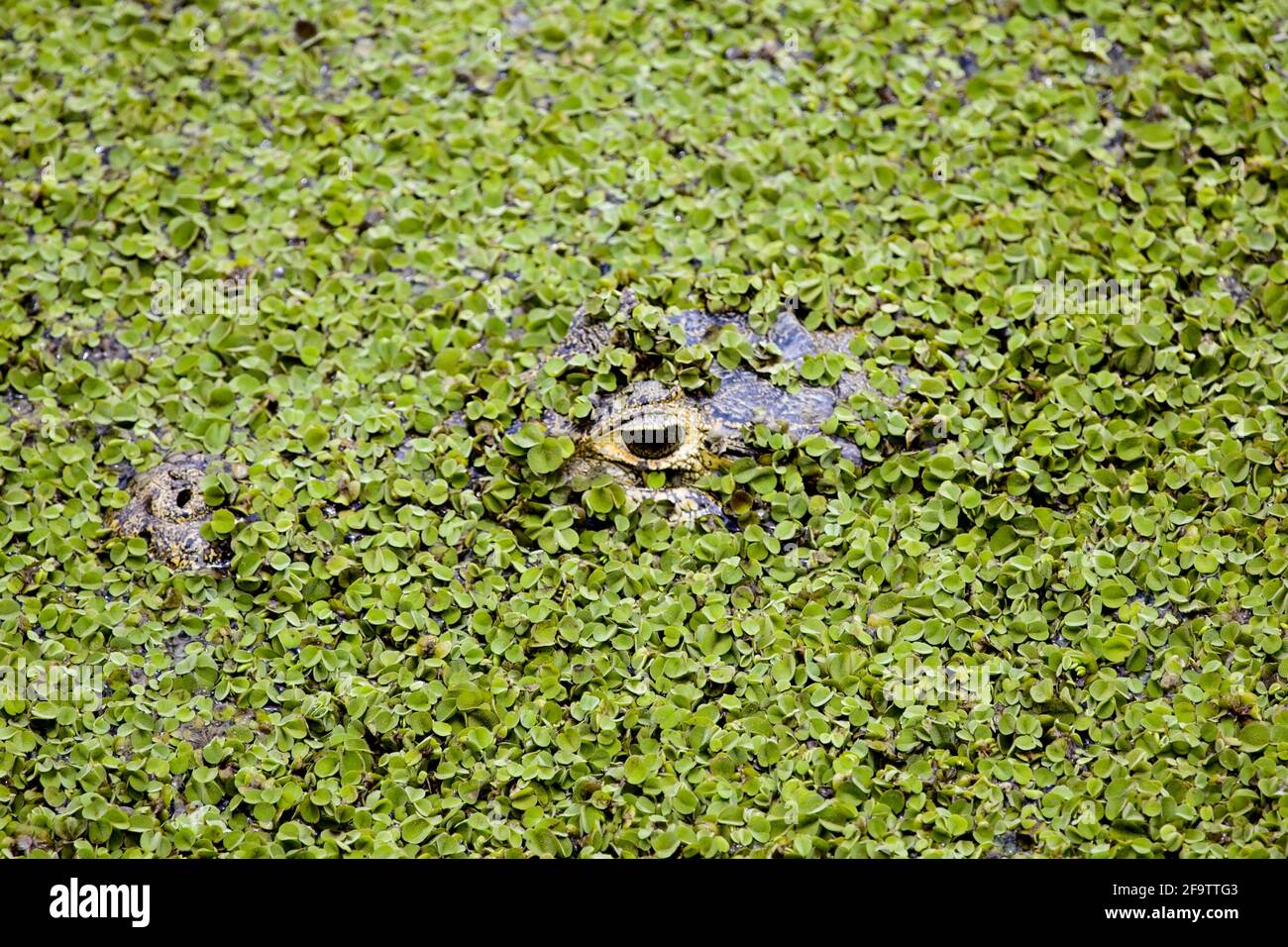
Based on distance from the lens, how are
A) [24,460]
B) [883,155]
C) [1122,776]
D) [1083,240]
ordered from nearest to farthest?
1. [1122,776]
2. [24,460]
3. [1083,240]
4. [883,155]

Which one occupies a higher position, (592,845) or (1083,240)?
(1083,240)

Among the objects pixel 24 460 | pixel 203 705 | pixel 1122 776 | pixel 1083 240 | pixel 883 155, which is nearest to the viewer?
pixel 1122 776

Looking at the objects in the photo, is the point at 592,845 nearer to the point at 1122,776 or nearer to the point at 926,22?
the point at 1122,776

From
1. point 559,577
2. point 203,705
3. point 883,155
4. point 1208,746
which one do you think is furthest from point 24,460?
point 1208,746

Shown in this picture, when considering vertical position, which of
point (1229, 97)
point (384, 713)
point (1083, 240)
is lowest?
point (384, 713)
